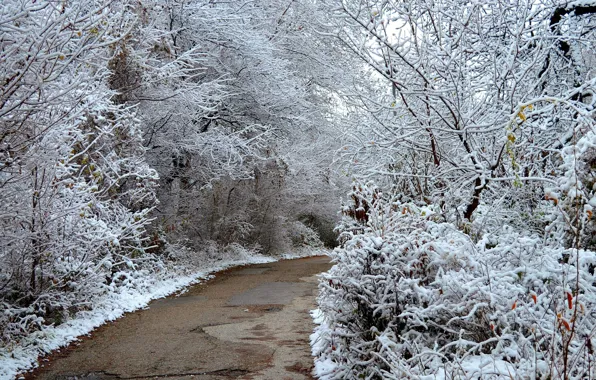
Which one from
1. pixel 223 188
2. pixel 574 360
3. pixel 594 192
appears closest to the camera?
pixel 574 360

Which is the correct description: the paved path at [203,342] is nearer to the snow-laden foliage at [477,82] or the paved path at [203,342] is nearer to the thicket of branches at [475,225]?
the thicket of branches at [475,225]

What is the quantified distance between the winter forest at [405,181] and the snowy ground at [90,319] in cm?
7

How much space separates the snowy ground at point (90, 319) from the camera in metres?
6.14

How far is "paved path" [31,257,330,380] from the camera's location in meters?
5.96

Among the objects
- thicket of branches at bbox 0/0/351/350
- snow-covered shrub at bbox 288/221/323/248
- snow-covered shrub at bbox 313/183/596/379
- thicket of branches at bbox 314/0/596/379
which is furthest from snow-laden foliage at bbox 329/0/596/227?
snow-covered shrub at bbox 288/221/323/248

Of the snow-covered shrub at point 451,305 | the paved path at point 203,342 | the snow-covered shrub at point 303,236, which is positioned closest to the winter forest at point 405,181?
the snow-covered shrub at point 451,305

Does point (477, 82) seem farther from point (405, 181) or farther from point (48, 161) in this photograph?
point (48, 161)

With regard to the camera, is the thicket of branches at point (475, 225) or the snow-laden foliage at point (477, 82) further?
the snow-laden foliage at point (477, 82)

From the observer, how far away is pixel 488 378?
133 inches

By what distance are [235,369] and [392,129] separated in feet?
10.2

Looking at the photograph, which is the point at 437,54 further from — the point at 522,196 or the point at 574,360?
the point at 574,360

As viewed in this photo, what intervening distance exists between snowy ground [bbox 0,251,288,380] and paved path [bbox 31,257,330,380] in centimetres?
20

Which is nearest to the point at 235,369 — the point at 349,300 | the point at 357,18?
the point at 349,300

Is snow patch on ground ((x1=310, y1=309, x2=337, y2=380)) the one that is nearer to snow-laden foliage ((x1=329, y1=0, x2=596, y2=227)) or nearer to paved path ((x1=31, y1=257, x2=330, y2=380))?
paved path ((x1=31, y1=257, x2=330, y2=380))
